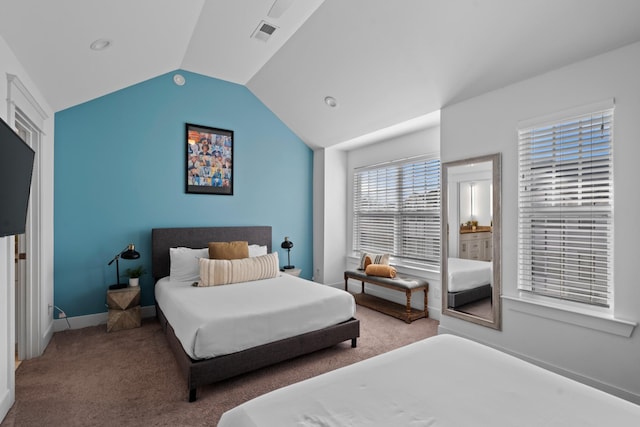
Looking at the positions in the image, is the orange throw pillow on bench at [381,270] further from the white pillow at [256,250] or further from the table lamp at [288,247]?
the white pillow at [256,250]

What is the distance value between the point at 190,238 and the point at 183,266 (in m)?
0.56

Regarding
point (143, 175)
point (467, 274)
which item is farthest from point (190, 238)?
point (467, 274)

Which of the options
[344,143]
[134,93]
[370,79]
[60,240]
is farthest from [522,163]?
[60,240]

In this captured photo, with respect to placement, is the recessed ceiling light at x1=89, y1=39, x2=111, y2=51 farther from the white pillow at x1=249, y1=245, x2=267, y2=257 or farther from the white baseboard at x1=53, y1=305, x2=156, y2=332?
the white baseboard at x1=53, y1=305, x2=156, y2=332

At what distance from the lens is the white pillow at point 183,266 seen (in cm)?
366

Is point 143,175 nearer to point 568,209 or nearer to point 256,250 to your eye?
point 256,250

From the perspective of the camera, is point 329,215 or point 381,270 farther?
point 329,215

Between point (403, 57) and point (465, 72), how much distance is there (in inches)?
22.5

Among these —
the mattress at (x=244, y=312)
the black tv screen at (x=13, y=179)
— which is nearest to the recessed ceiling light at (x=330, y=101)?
the mattress at (x=244, y=312)

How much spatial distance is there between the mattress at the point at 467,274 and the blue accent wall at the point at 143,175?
2.65 m

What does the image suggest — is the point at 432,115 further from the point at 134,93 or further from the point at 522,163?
the point at 134,93

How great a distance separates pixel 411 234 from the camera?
4.46 metres

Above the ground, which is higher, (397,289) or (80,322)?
(397,289)

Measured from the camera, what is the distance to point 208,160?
14.4ft
